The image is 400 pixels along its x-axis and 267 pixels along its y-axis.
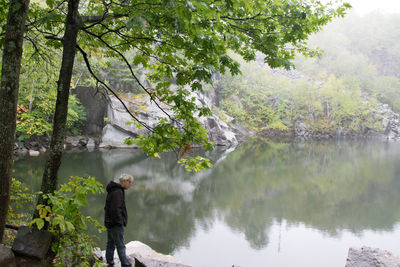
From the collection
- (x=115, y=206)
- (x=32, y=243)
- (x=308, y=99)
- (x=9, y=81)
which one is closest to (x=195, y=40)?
(x=9, y=81)

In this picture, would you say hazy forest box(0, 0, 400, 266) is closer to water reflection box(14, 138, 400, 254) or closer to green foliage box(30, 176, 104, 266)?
green foliage box(30, 176, 104, 266)

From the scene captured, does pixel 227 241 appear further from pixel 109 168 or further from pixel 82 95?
pixel 82 95

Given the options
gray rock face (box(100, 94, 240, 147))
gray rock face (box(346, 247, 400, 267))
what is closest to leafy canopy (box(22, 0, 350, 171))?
gray rock face (box(346, 247, 400, 267))

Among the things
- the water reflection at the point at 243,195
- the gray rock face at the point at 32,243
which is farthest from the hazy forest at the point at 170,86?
the water reflection at the point at 243,195

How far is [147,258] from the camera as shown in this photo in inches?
157

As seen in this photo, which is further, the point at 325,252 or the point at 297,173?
the point at 297,173

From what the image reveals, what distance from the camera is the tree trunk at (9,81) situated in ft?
8.29

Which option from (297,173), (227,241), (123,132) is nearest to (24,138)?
(123,132)

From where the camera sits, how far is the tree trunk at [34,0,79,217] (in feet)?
9.27

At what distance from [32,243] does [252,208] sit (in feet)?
32.8

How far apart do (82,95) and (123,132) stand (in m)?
5.78

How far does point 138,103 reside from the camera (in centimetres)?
2744

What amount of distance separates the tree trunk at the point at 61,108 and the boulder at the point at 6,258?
1.71 feet

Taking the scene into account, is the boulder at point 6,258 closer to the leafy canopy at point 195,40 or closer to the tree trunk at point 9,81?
the tree trunk at point 9,81
